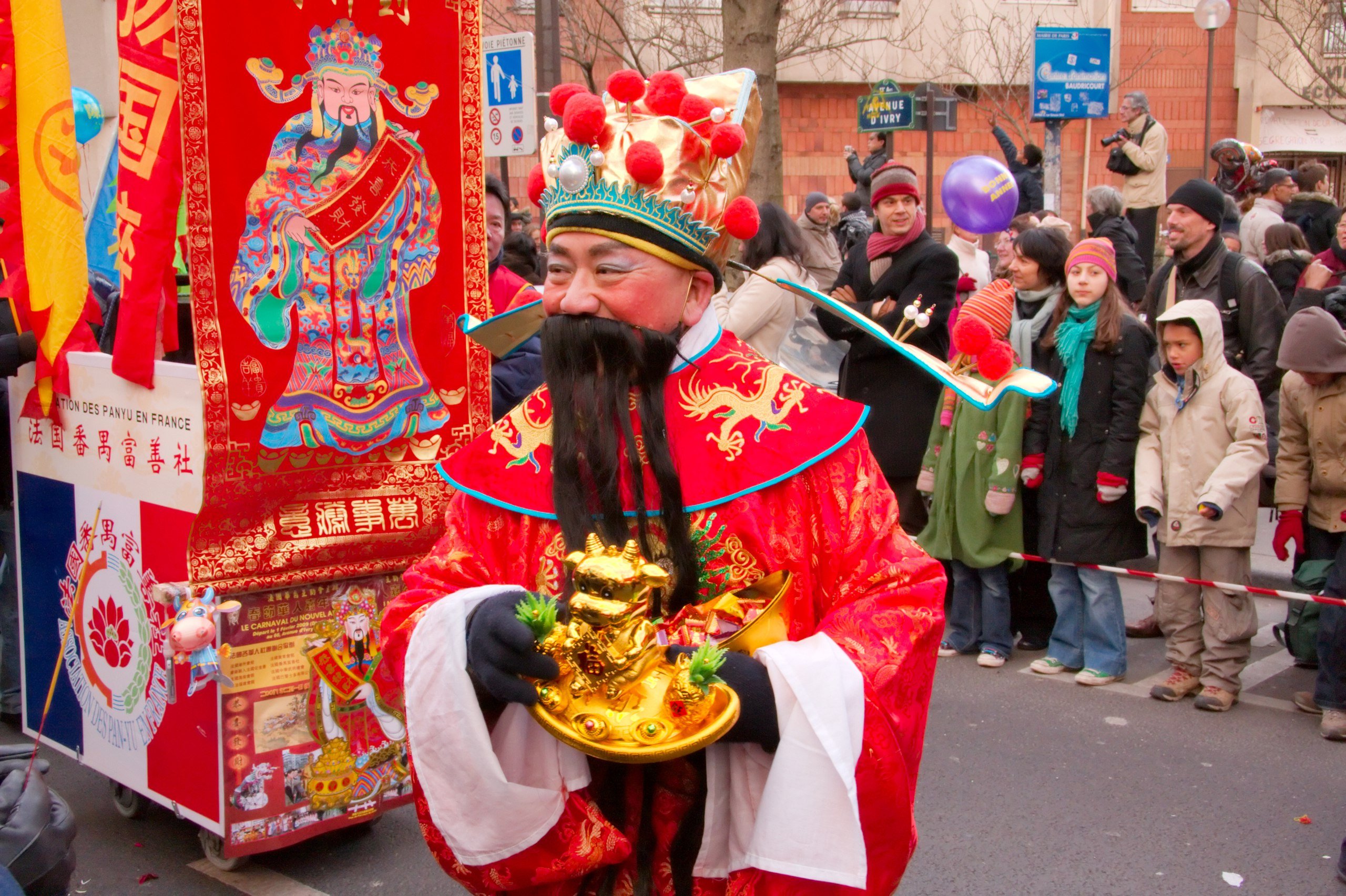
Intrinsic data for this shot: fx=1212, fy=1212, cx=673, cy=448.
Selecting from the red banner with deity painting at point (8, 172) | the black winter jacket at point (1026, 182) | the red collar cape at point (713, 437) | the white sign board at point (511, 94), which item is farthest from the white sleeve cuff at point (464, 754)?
the black winter jacket at point (1026, 182)

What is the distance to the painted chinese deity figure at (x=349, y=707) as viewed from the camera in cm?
347

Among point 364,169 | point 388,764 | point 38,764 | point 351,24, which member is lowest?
point 388,764

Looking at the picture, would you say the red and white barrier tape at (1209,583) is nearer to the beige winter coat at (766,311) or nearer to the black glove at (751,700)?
the beige winter coat at (766,311)

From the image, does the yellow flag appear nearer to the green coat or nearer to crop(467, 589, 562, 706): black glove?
crop(467, 589, 562, 706): black glove

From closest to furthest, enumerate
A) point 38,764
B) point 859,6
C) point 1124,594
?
point 38,764 < point 1124,594 < point 859,6

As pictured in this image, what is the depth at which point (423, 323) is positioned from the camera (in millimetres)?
3445

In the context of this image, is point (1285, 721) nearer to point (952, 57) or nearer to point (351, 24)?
point (351, 24)

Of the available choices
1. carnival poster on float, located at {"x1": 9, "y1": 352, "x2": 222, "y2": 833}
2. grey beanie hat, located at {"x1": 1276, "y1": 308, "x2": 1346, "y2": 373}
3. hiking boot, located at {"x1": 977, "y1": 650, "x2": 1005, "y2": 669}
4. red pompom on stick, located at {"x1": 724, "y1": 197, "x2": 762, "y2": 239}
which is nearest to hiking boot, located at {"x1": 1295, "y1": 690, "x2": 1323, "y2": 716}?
hiking boot, located at {"x1": 977, "y1": 650, "x2": 1005, "y2": 669}

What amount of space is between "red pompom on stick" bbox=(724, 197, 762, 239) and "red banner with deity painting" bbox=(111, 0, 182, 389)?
167 centimetres

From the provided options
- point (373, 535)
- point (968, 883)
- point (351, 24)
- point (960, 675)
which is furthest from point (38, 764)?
point (960, 675)

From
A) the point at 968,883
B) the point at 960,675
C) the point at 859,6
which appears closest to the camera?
the point at 968,883

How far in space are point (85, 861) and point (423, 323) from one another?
202 cm

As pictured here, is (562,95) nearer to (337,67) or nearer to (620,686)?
(620,686)

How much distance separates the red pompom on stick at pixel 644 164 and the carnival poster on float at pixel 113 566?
171 centimetres
